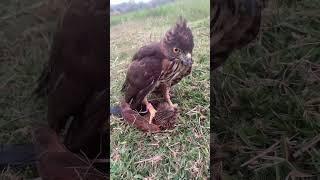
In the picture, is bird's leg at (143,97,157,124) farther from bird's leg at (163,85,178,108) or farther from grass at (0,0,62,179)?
grass at (0,0,62,179)

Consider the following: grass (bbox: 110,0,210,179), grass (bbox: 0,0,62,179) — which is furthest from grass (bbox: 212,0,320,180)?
grass (bbox: 0,0,62,179)

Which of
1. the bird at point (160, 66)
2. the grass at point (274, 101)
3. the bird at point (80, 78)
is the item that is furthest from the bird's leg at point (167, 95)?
the grass at point (274, 101)

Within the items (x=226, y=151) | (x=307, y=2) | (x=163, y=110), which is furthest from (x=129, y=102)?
(x=307, y=2)

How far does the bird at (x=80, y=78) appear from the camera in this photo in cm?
85

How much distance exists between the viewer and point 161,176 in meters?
0.85

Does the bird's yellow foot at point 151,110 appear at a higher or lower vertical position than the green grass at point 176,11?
lower

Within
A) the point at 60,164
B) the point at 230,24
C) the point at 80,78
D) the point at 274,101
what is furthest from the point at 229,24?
the point at 60,164

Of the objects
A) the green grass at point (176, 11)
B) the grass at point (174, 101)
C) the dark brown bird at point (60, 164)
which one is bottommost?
the dark brown bird at point (60, 164)

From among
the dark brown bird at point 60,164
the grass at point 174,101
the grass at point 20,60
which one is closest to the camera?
the grass at point 174,101

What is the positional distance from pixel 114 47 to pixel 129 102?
0.33 ft

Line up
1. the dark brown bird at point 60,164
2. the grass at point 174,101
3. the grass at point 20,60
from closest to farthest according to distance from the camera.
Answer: the grass at point 174,101, the dark brown bird at point 60,164, the grass at point 20,60

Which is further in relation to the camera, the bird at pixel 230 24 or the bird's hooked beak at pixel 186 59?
the bird at pixel 230 24

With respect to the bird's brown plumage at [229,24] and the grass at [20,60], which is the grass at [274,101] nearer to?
the bird's brown plumage at [229,24]

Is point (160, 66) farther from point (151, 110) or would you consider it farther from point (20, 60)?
point (20, 60)
